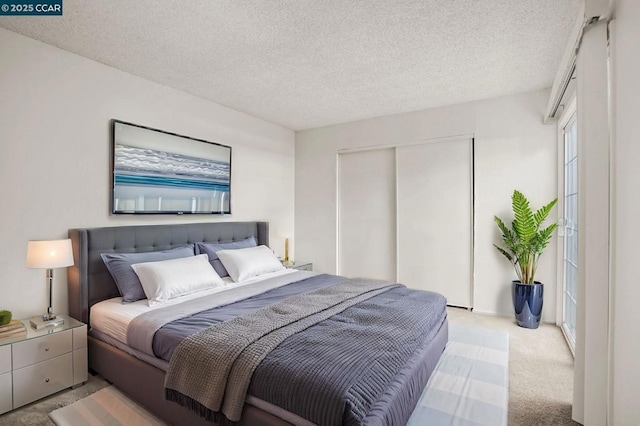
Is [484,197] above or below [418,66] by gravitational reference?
below

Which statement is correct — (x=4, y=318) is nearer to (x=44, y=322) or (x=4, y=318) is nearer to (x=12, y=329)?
(x=12, y=329)

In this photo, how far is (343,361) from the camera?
1501 millimetres

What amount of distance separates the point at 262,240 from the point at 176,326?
2.39 metres

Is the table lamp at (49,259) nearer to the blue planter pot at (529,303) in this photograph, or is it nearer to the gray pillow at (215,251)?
the gray pillow at (215,251)

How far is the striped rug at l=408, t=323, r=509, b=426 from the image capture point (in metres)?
1.90

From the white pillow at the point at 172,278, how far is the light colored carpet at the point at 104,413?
2.11 feet

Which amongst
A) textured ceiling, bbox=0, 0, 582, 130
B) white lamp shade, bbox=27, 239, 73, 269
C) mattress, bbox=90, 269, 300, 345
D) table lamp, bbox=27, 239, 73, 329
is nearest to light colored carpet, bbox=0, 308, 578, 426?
mattress, bbox=90, 269, 300, 345

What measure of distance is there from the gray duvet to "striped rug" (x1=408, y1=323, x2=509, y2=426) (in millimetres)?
183

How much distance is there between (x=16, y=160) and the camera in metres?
2.36

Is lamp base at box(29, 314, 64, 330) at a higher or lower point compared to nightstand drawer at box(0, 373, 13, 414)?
higher

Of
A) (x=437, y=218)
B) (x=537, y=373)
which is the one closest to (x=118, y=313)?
(x=537, y=373)

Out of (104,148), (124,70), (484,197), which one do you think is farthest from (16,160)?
(484,197)

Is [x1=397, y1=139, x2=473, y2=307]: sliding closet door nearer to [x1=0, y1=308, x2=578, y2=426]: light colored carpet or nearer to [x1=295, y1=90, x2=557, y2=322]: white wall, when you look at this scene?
[x1=295, y1=90, x2=557, y2=322]: white wall

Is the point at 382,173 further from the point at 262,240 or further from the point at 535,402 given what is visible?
the point at 535,402
